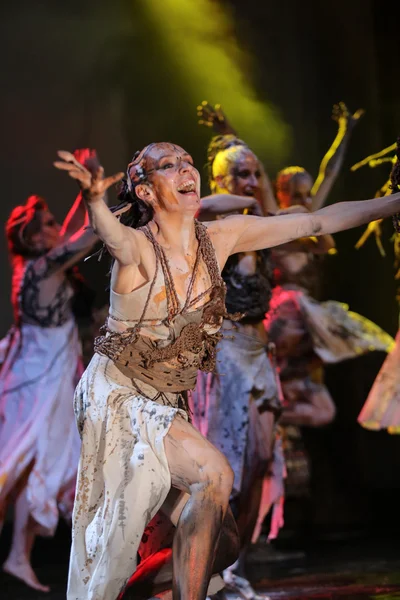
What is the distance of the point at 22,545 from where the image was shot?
4.88 m

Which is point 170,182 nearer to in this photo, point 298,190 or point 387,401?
point 298,190

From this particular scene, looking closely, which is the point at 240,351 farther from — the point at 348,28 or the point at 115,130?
the point at 348,28


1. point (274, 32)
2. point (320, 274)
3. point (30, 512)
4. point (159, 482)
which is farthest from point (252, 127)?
point (159, 482)

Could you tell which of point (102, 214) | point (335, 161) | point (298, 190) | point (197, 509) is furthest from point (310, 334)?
point (102, 214)

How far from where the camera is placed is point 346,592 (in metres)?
4.25

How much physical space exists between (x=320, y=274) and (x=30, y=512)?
2.72 metres

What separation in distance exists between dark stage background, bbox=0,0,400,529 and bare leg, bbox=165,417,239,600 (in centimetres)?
309

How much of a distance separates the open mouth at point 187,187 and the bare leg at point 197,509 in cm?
84

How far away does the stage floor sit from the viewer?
4.35 metres

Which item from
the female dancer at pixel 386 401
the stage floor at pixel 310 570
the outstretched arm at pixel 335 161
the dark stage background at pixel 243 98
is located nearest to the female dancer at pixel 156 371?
the stage floor at pixel 310 570

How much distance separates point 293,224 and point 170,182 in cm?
47

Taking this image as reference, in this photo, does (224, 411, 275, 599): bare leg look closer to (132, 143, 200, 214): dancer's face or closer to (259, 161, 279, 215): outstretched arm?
(259, 161, 279, 215): outstretched arm

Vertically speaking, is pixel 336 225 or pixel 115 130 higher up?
pixel 115 130

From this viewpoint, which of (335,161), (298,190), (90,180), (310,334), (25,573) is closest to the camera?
(90,180)
